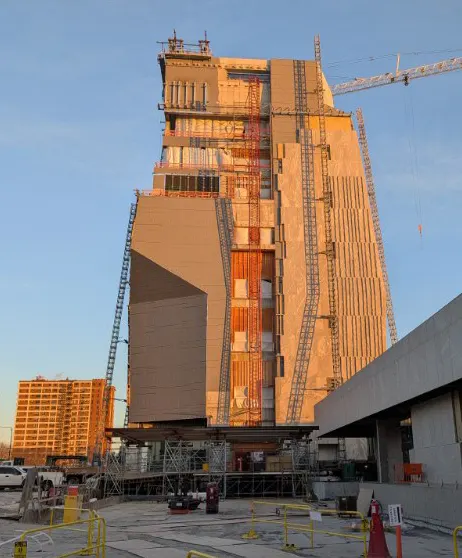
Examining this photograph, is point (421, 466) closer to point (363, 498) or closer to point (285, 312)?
point (363, 498)

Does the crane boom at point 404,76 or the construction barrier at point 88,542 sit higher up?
the crane boom at point 404,76

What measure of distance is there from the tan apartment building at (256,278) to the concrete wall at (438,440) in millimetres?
40143

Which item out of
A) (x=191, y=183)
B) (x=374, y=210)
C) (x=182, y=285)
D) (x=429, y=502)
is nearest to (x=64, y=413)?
(x=374, y=210)

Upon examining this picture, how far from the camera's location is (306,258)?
2852 inches

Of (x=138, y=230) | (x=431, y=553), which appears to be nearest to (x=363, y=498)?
(x=431, y=553)

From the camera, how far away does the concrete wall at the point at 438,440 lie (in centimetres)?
2305

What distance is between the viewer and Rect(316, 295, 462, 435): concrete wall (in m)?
20.4

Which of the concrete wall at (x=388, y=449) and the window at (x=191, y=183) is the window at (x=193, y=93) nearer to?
the window at (x=191, y=183)

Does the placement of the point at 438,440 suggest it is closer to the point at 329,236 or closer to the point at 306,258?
the point at 306,258

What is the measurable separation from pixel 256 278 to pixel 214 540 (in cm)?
5468

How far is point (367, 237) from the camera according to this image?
7388 centimetres

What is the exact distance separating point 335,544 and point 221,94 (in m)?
74.9

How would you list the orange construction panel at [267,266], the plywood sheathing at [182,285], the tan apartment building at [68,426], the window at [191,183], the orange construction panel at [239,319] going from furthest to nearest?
the tan apartment building at [68,426] < the window at [191,183] < the orange construction panel at [267,266] < the orange construction panel at [239,319] < the plywood sheathing at [182,285]

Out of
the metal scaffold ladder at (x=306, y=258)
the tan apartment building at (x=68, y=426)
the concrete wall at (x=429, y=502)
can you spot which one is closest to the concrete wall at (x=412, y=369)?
the concrete wall at (x=429, y=502)
